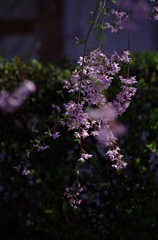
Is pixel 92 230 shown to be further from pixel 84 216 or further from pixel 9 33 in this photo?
pixel 9 33

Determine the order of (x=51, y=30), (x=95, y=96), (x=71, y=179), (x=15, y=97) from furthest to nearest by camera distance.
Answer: (x=51, y=30), (x=15, y=97), (x=71, y=179), (x=95, y=96)

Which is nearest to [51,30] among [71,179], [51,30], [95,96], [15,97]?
[51,30]

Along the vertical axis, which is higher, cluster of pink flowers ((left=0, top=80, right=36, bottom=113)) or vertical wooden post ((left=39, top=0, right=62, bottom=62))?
vertical wooden post ((left=39, top=0, right=62, bottom=62))

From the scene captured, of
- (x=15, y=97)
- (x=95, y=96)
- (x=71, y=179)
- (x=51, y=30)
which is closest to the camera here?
(x=95, y=96)

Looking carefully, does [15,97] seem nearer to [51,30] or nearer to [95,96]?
[95,96]

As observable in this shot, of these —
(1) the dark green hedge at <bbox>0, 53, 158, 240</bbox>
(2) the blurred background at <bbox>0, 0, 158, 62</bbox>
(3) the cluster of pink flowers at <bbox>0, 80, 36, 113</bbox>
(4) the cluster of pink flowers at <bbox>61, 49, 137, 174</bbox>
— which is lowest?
(4) the cluster of pink flowers at <bbox>61, 49, 137, 174</bbox>

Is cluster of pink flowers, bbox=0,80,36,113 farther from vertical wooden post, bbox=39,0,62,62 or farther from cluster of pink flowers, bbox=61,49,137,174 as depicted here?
vertical wooden post, bbox=39,0,62,62

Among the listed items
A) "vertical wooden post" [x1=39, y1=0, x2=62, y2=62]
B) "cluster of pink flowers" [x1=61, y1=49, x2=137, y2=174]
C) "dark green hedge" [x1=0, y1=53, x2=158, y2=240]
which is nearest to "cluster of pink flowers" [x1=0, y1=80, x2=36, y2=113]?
"dark green hedge" [x1=0, y1=53, x2=158, y2=240]
